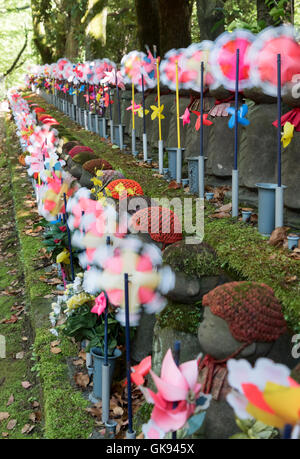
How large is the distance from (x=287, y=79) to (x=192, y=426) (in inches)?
110

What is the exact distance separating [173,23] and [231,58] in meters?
6.73

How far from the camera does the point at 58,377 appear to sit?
365 centimetres

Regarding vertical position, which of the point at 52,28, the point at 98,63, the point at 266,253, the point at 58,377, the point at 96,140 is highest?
the point at 52,28

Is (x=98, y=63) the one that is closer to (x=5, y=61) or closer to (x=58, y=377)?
(x=58, y=377)

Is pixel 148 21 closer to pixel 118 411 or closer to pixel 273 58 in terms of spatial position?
pixel 273 58

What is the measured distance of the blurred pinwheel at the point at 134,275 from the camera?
2.72 m

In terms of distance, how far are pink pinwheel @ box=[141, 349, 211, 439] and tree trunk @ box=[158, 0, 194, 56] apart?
982cm

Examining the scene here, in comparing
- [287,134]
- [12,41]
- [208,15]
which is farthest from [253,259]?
[12,41]

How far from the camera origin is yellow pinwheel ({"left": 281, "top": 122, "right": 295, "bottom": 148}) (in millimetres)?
3906

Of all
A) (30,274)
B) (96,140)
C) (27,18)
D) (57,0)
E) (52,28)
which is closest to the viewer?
(30,274)

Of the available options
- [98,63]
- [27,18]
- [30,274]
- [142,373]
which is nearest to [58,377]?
[142,373]

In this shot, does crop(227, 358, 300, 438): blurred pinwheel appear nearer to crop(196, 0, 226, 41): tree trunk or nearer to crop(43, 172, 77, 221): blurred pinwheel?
crop(43, 172, 77, 221): blurred pinwheel

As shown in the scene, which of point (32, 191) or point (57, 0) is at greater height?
point (57, 0)

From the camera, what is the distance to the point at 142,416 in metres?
3.01
